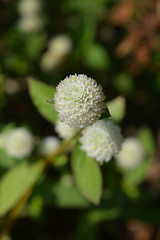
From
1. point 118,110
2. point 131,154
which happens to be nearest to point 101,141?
point 118,110

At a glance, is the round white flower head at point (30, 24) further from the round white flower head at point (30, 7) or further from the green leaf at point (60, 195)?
the green leaf at point (60, 195)

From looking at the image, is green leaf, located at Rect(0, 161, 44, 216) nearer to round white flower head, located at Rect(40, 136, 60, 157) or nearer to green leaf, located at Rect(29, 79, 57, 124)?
round white flower head, located at Rect(40, 136, 60, 157)

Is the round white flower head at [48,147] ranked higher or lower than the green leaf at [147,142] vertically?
lower

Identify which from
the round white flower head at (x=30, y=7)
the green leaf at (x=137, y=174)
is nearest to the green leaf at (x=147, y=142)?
the green leaf at (x=137, y=174)

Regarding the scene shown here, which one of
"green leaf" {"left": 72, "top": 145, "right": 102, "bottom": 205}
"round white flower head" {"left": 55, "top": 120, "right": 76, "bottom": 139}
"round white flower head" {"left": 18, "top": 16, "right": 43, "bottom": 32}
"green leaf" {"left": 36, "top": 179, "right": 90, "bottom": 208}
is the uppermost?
"round white flower head" {"left": 18, "top": 16, "right": 43, "bottom": 32}

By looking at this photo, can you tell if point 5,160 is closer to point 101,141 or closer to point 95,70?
point 101,141

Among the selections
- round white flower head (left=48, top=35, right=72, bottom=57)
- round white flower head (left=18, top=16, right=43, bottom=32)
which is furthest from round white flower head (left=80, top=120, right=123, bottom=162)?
round white flower head (left=18, top=16, right=43, bottom=32)
